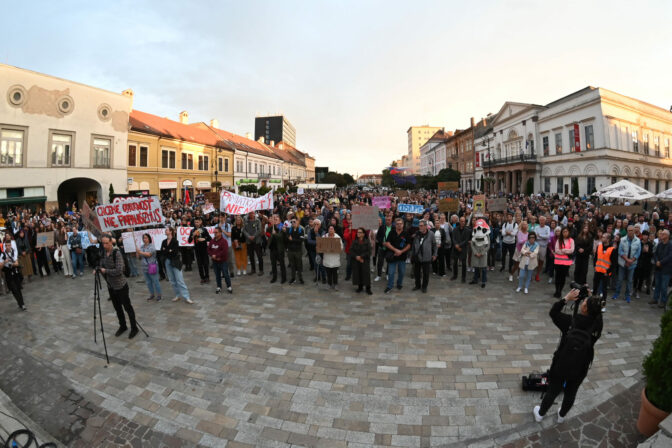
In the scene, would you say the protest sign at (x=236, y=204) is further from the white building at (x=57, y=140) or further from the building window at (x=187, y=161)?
the building window at (x=187, y=161)

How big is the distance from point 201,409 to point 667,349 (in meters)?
5.51

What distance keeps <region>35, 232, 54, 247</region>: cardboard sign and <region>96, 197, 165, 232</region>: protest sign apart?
14.9 ft

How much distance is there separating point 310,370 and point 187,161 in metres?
40.9

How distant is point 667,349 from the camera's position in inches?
136

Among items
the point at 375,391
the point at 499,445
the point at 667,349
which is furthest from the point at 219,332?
the point at 667,349

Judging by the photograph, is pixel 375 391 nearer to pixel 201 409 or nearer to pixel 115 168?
pixel 201 409

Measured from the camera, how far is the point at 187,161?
40.4 m

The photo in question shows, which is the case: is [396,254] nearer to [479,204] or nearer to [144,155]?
[479,204]

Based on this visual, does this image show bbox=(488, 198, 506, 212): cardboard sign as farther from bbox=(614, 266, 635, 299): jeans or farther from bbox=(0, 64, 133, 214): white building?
bbox=(0, 64, 133, 214): white building

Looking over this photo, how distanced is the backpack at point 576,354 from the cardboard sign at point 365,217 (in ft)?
19.1

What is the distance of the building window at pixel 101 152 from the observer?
29203 millimetres

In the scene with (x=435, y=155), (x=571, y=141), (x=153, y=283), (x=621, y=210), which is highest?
(x=435, y=155)

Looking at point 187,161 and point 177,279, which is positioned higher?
point 187,161

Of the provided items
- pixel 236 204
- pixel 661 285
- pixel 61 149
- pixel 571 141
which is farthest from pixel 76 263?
pixel 571 141
